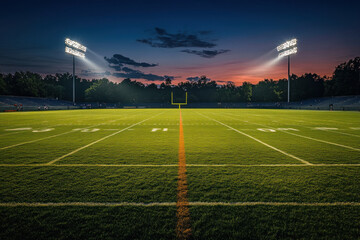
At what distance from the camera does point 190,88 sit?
125250 millimetres

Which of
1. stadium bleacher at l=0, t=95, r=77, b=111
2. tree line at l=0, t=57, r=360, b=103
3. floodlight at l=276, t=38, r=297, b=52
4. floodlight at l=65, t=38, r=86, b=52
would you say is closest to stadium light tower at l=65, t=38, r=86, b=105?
floodlight at l=65, t=38, r=86, b=52

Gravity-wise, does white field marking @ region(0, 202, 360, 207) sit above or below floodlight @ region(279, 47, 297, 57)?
below

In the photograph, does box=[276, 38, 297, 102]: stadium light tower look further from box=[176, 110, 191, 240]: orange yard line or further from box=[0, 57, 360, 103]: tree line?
box=[176, 110, 191, 240]: orange yard line

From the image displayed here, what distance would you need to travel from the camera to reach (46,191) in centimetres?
319

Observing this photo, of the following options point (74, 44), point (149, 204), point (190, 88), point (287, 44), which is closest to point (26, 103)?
point (74, 44)

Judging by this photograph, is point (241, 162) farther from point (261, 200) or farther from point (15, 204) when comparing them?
point (15, 204)

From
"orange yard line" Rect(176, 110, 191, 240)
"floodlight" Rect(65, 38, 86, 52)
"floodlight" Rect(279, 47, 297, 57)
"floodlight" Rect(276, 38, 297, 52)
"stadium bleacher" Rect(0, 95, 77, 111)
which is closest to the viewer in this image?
"orange yard line" Rect(176, 110, 191, 240)

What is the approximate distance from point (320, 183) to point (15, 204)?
4.53 meters

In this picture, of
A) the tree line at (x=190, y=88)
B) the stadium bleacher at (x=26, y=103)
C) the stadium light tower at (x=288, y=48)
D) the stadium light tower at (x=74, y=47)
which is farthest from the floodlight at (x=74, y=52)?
the stadium light tower at (x=288, y=48)

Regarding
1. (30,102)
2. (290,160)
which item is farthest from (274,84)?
(290,160)

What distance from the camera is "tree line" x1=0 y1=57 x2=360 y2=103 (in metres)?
78.9

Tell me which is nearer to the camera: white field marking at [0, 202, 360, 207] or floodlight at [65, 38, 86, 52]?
white field marking at [0, 202, 360, 207]

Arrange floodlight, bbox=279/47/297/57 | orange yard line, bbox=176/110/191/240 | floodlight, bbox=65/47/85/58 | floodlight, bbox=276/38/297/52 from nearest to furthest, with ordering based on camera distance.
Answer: orange yard line, bbox=176/110/191/240, floodlight, bbox=65/47/85/58, floodlight, bbox=276/38/297/52, floodlight, bbox=279/47/297/57

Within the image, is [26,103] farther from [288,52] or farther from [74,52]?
[288,52]
